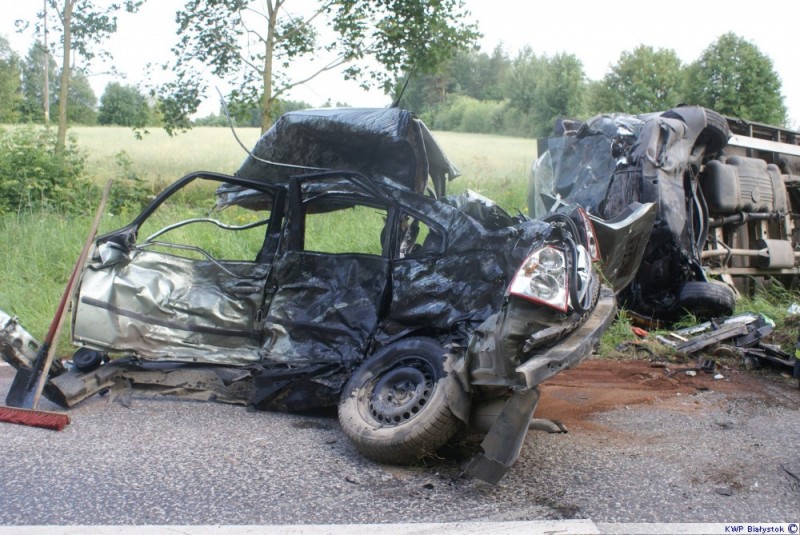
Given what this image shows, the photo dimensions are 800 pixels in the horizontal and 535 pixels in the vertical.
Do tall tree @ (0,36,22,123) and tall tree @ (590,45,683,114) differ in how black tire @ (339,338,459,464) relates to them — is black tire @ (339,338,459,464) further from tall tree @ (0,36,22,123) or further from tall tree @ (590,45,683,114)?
tall tree @ (590,45,683,114)

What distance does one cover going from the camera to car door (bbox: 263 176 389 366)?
4.29m

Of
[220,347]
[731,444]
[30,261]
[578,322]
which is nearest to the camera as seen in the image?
[578,322]

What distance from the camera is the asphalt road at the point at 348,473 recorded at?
286 centimetres

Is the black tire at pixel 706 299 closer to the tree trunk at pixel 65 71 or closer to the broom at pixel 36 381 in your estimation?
the broom at pixel 36 381

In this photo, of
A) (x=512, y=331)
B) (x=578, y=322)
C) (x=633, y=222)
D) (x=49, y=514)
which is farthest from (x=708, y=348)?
(x=49, y=514)

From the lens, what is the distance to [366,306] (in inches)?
169

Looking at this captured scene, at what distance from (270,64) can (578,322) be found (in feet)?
36.7

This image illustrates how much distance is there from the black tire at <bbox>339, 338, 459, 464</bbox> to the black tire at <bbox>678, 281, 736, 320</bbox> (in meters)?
4.05

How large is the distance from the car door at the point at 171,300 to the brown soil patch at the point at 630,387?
204cm

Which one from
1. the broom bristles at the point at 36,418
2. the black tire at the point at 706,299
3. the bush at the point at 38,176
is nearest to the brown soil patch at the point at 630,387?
the black tire at the point at 706,299

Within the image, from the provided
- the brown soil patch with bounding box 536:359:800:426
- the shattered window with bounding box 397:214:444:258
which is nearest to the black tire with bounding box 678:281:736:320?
the brown soil patch with bounding box 536:359:800:426

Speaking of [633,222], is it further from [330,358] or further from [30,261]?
[30,261]

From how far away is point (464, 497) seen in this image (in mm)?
3066

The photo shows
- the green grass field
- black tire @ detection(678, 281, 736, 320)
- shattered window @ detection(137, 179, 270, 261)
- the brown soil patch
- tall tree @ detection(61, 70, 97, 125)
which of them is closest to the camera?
the brown soil patch
